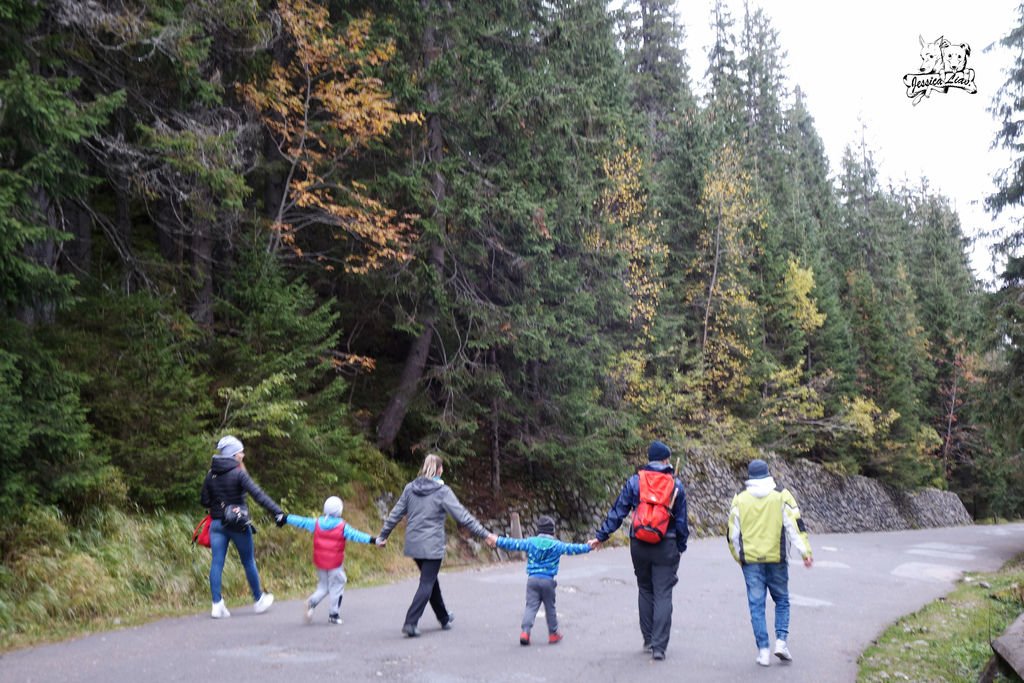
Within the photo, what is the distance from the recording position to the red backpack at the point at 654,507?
715 centimetres

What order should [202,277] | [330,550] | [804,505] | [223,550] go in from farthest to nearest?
[804,505], [202,277], [223,550], [330,550]

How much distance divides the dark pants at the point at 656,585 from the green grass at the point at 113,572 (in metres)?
5.05

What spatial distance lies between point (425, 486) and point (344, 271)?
29.9ft

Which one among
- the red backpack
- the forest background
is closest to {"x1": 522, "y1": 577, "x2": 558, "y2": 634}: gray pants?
the red backpack

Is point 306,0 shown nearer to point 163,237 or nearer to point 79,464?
point 163,237

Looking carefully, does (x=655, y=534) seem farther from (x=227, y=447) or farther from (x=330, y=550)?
(x=227, y=447)

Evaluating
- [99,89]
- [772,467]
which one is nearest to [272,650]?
[99,89]

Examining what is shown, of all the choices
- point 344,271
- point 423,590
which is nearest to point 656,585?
point 423,590

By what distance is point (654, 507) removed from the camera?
283 inches

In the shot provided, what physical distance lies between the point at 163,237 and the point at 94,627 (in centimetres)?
856

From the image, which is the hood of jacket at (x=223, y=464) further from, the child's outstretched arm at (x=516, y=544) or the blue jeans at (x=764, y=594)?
the blue jeans at (x=764, y=594)

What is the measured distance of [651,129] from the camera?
114 ft

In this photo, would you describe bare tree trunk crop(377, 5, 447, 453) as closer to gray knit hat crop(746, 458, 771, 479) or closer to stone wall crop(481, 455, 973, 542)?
stone wall crop(481, 455, 973, 542)

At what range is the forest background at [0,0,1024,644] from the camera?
9.13 m
